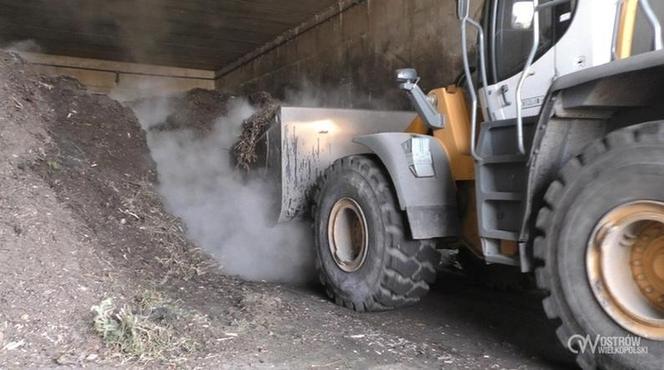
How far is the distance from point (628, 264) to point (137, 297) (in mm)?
2923

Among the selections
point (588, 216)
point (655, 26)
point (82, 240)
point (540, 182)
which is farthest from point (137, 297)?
point (655, 26)

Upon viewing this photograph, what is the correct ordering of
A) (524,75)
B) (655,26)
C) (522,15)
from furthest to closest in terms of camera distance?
1. (522,15)
2. (524,75)
3. (655,26)

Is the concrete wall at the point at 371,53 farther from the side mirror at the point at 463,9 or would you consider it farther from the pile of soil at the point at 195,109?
the side mirror at the point at 463,9

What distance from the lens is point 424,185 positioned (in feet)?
14.7

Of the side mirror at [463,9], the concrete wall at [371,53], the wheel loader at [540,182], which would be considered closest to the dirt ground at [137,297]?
the wheel loader at [540,182]

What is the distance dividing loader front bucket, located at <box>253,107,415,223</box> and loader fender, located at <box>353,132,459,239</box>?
133 cm

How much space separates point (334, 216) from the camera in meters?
→ 5.18

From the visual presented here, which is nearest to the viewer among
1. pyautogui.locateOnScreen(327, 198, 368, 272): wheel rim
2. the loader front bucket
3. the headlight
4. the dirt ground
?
the dirt ground

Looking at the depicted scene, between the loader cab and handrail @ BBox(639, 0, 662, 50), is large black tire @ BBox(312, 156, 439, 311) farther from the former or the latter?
handrail @ BBox(639, 0, 662, 50)

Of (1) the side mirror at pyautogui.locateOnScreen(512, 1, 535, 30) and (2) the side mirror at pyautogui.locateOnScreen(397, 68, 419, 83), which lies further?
(2) the side mirror at pyautogui.locateOnScreen(397, 68, 419, 83)

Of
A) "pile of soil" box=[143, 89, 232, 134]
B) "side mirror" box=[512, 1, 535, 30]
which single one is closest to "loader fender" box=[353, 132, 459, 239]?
"side mirror" box=[512, 1, 535, 30]

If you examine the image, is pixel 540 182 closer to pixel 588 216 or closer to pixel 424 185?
pixel 588 216

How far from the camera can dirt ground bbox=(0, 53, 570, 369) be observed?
3.48 metres

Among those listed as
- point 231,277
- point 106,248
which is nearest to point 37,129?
point 106,248
